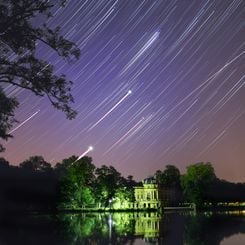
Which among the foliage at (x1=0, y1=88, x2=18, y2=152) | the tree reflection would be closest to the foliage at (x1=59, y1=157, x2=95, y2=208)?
the tree reflection

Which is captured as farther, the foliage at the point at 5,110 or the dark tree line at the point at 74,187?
the dark tree line at the point at 74,187

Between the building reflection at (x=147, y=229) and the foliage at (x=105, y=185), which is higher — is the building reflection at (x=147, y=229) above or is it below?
below

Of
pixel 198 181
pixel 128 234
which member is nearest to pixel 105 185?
pixel 198 181

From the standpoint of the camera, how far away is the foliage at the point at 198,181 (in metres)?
110

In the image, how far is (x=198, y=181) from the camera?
4363 inches

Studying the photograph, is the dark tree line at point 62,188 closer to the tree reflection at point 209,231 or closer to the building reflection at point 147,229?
the building reflection at point 147,229

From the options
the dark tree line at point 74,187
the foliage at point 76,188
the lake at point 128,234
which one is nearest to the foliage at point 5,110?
the lake at point 128,234

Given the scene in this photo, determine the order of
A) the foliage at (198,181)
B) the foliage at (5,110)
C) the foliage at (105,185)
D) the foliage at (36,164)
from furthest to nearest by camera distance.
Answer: the foliage at (36,164) → the foliage at (105,185) → the foliage at (198,181) → the foliage at (5,110)

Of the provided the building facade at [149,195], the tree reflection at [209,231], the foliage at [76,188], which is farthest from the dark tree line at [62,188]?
the tree reflection at [209,231]

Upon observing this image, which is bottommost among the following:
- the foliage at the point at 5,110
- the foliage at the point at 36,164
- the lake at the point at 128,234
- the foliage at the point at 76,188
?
the lake at the point at 128,234

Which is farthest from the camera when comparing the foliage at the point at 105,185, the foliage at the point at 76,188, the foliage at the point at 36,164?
the foliage at the point at 36,164

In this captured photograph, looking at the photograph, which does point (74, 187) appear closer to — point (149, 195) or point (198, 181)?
point (198, 181)

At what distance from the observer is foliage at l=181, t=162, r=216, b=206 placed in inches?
4311

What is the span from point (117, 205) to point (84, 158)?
2362cm
